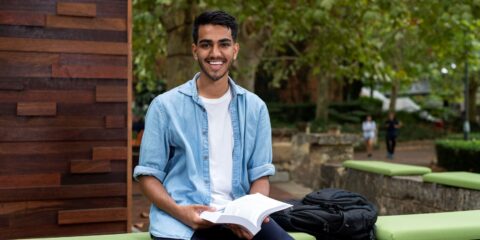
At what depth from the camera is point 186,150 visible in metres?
3.35

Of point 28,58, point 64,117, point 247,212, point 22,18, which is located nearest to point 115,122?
point 64,117

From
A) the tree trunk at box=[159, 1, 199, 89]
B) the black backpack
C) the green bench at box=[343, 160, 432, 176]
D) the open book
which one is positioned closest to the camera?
the open book

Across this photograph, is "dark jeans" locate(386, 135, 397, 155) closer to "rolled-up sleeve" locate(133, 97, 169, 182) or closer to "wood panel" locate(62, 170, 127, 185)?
"wood panel" locate(62, 170, 127, 185)

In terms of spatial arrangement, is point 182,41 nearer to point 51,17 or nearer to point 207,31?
point 51,17

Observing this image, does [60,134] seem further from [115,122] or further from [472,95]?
[472,95]

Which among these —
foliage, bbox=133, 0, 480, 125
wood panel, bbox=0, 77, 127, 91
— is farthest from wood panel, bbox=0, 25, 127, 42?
foliage, bbox=133, 0, 480, 125

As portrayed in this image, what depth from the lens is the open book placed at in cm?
306

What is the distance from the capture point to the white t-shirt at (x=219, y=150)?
339cm

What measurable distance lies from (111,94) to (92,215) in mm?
Result: 1008

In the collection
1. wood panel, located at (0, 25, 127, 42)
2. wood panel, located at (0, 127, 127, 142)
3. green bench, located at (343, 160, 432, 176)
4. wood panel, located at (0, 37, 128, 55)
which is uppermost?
wood panel, located at (0, 25, 127, 42)

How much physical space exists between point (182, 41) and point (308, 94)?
953 inches

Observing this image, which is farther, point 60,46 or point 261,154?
point 60,46

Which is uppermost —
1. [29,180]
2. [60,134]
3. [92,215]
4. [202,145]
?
[202,145]

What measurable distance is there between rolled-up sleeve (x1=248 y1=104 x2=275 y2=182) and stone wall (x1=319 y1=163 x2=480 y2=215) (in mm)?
4009
